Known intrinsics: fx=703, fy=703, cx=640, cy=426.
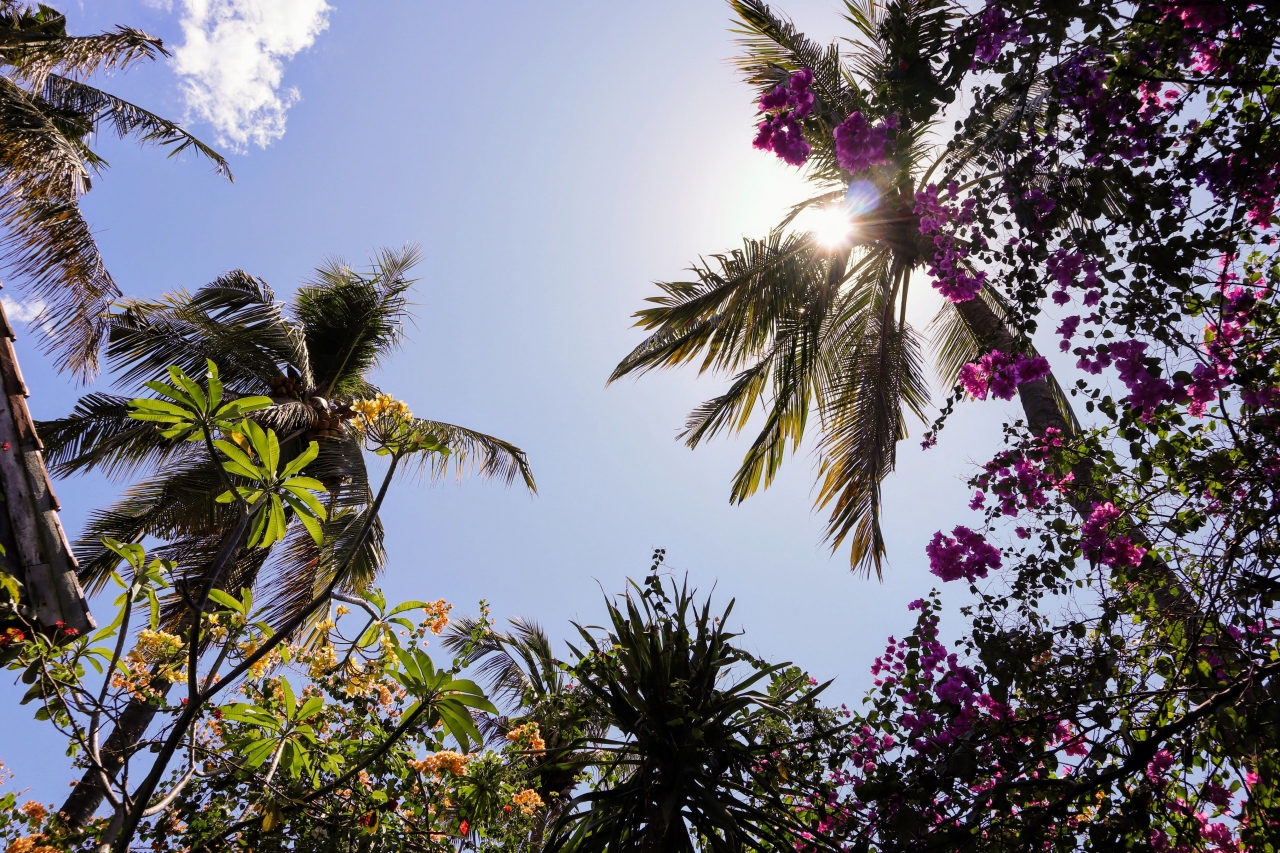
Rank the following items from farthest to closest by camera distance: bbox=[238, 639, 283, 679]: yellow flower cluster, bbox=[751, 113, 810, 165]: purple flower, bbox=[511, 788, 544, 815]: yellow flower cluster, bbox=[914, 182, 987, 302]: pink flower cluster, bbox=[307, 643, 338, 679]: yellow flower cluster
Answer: bbox=[307, 643, 338, 679]: yellow flower cluster, bbox=[511, 788, 544, 815]: yellow flower cluster, bbox=[238, 639, 283, 679]: yellow flower cluster, bbox=[751, 113, 810, 165]: purple flower, bbox=[914, 182, 987, 302]: pink flower cluster

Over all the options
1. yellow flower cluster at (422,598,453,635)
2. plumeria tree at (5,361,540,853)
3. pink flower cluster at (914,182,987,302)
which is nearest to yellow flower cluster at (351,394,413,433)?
plumeria tree at (5,361,540,853)

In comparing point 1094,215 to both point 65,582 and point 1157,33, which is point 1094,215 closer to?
point 1157,33

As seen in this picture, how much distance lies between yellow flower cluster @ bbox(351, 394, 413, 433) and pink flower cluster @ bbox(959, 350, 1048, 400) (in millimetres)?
2576

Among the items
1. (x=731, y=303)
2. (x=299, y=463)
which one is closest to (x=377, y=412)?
(x=299, y=463)

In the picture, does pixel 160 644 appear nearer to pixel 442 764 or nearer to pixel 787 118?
pixel 442 764

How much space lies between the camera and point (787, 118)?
11.0ft

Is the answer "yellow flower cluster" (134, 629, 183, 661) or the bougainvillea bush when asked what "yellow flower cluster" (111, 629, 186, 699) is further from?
the bougainvillea bush

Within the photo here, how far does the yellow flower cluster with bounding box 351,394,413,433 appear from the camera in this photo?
Result: 2.66 m

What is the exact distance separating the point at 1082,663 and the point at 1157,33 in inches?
83.7

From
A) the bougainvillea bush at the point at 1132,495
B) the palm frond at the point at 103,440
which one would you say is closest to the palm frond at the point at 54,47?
the palm frond at the point at 103,440

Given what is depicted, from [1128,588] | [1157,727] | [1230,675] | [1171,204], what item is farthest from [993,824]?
[1171,204]

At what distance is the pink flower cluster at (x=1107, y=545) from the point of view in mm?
2689

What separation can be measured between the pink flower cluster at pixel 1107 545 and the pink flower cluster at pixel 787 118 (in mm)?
2049

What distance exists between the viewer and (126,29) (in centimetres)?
751
